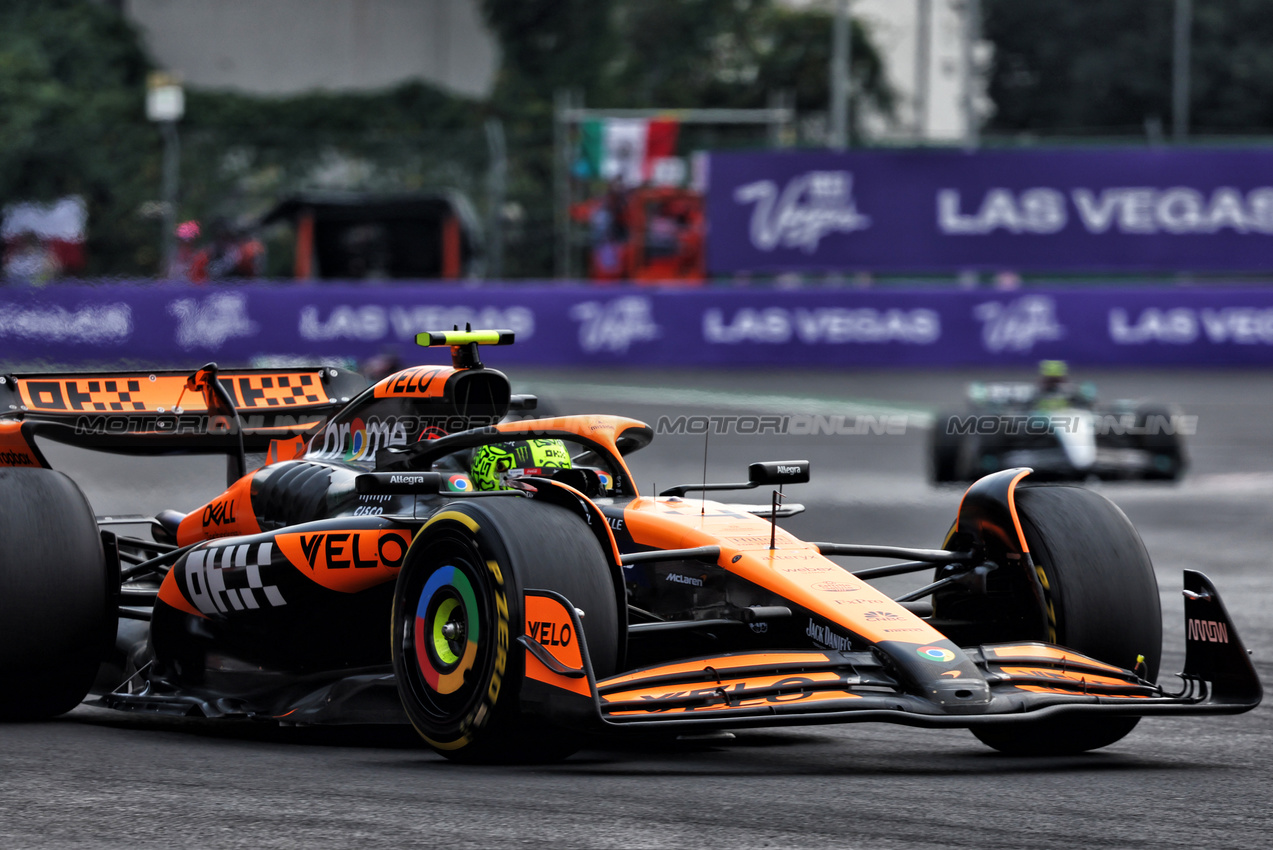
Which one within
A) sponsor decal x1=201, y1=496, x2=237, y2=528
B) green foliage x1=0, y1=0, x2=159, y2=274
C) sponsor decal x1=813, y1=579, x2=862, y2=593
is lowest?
sponsor decal x1=813, y1=579, x2=862, y2=593

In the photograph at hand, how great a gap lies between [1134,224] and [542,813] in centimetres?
1994

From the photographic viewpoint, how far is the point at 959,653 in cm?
535

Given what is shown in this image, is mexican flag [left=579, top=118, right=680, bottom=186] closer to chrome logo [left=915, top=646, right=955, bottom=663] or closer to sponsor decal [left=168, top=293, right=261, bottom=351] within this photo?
sponsor decal [left=168, top=293, right=261, bottom=351]

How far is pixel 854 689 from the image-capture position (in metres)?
5.21

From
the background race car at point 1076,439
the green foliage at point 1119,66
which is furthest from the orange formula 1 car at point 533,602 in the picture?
the green foliage at point 1119,66

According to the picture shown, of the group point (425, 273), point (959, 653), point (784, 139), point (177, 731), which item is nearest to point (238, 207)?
point (425, 273)

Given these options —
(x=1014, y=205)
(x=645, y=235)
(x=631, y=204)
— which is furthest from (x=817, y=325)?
(x=631, y=204)

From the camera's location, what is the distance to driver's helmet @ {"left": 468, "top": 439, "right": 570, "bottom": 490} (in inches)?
253

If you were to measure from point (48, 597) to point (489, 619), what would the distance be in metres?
2.03

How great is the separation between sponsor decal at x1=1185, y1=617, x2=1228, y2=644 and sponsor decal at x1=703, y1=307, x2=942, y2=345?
16.0m

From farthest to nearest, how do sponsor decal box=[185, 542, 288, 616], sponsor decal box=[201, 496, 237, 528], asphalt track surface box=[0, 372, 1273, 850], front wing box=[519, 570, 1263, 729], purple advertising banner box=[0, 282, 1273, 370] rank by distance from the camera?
purple advertising banner box=[0, 282, 1273, 370] → sponsor decal box=[201, 496, 237, 528] → sponsor decal box=[185, 542, 288, 616] → front wing box=[519, 570, 1263, 729] → asphalt track surface box=[0, 372, 1273, 850]

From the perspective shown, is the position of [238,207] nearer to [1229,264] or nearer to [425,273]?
[425,273]

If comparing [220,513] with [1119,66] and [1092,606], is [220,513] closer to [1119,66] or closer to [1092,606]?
[1092,606]

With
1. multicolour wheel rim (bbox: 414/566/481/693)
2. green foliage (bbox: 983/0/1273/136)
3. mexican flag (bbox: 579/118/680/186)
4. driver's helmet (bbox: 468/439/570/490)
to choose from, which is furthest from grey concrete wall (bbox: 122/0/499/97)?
multicolour wheel rim (bbox: 414/566/481/693)
